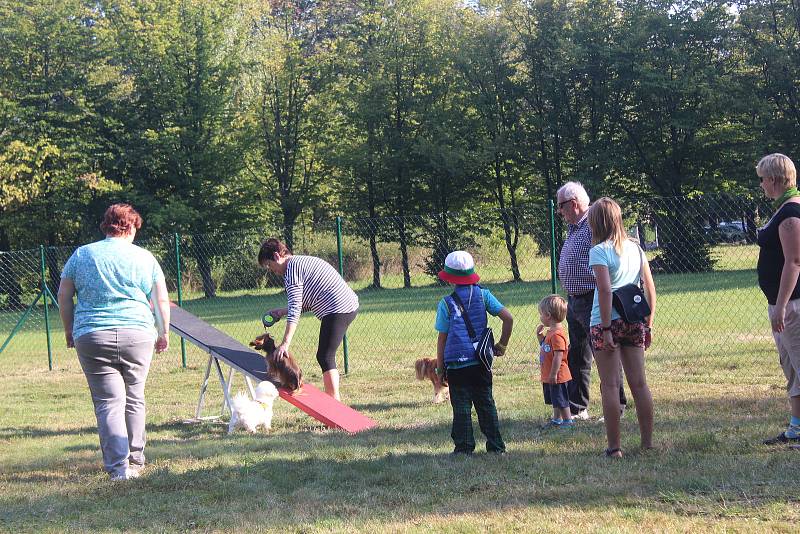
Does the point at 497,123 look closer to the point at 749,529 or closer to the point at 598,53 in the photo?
the point at 598,53

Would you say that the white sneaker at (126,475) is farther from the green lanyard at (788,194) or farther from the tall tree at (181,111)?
the tall tree at (181,111)

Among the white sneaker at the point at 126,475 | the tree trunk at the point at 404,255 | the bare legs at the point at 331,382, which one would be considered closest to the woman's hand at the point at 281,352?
the bare legs at the point at 331,382

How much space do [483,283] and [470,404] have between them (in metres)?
15.3

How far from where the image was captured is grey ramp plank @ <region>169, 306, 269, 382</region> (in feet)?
24.1

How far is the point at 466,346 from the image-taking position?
552cm

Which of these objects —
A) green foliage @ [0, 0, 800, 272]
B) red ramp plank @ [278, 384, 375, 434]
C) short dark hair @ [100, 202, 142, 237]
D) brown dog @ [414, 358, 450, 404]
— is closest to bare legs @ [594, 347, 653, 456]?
red ramp plank @ [278, 384, 375, 434]

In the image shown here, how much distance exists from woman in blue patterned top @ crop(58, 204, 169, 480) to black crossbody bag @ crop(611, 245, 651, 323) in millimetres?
3058

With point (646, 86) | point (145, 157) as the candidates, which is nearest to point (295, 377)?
point (646, 86)

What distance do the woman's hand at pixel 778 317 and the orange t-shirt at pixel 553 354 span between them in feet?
5.28

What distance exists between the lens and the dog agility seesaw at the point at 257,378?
6.99m

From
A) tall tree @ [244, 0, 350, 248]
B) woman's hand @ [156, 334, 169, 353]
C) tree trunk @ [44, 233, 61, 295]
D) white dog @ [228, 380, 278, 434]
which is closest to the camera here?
woman's hand @ [156, 334, 169, 353]

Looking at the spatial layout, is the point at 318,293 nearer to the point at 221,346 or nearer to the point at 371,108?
the point at 221,346

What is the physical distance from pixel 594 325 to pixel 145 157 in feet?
99.1

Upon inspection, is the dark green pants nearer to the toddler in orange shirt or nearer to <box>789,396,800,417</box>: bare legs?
the toddler in orange shirt
